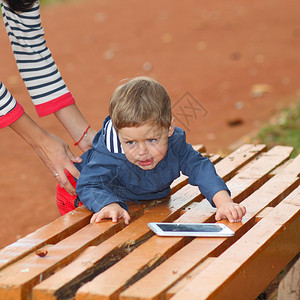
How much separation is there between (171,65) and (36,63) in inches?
228

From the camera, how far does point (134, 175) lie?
2.88 meters

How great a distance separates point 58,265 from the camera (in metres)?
2.33

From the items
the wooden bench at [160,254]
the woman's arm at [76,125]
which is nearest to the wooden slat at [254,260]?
the wooden bench at [160,254]

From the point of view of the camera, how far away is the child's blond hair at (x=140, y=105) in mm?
2627

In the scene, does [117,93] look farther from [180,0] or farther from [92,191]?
[180,0]

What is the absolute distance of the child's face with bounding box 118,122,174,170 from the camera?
8.68 feet

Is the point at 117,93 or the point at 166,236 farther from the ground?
the point at 117,93

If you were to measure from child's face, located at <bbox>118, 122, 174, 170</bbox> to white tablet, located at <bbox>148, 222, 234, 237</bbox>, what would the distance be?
0.29 meters

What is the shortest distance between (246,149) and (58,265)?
1.95 metres

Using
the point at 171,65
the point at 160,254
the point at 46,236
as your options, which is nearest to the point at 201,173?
the point at 160,254

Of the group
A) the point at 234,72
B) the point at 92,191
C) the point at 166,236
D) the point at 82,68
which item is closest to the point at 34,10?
the point at 92,191

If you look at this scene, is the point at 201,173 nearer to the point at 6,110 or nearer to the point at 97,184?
the point at 97,184

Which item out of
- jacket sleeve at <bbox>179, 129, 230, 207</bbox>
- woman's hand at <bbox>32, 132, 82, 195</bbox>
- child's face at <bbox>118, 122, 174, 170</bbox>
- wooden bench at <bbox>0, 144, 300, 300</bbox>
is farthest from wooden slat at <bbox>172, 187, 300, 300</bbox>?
woman's hand at <bbox>32, 132, 82, 195</bbox>

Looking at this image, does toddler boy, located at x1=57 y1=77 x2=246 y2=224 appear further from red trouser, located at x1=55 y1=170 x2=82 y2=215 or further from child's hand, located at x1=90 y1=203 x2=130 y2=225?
red trouser, located at x1=55 y1=170 x2=82 y2=215
